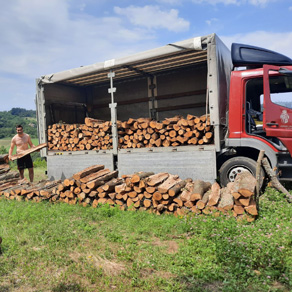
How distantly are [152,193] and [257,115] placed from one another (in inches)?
121

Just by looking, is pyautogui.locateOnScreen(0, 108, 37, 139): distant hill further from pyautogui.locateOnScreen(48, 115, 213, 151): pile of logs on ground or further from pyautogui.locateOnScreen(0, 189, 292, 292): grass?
pyautogui.locateOnScreen(0, 189, 292, 292): grass

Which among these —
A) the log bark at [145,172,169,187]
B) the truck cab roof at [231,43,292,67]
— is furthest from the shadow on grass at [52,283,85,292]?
the truck cab roof at [231,43,292,67]

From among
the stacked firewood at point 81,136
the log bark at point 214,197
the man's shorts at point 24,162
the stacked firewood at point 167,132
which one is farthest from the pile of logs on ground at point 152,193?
the man's shorts at point 24,162

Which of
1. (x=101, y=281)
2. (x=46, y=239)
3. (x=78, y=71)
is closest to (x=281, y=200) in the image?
(x=101, y=281)

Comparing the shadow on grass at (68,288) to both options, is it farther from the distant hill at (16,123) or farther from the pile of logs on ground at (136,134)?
the distant hill at (16,123)

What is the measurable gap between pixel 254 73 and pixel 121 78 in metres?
5.12

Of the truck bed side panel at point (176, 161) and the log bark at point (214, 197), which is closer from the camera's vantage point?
the log bark at point (214, 197)

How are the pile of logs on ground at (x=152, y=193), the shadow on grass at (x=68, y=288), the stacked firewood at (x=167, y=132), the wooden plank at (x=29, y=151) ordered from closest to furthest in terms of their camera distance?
1. the shadow on grass at (x=68, y=288)
2. the pile of logs on ground at (x=152, y=193)
3. the stacked firewood at (x=167, y=132)
4. the wooden plank at (x=29, y=151)

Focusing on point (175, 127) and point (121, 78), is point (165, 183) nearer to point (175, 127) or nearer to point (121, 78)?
point (175, 127)

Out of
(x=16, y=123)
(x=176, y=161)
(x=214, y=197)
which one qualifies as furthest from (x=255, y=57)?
(x=16, y=123)

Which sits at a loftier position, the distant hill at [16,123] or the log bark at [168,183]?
the distant hill at [16,123]

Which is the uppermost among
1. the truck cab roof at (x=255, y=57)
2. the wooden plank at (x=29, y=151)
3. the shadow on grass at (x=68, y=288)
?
the truck cab roof at (x=255, y=57)

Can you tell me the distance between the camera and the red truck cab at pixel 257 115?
5.88 m


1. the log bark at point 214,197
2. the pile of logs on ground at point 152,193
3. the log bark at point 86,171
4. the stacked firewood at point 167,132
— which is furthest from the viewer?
the stacked firewood at point 167,132
